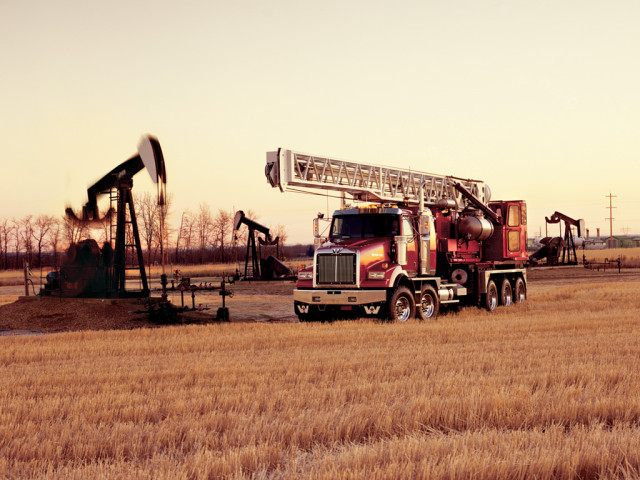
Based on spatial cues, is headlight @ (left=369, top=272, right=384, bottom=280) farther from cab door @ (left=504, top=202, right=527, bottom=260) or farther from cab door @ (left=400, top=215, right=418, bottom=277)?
cab door @ (left=504, top=202, right=527, bottom=260)

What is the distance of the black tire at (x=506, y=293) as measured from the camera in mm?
24797

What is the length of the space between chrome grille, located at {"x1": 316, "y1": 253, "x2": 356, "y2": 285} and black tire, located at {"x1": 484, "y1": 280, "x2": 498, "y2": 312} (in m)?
6.63

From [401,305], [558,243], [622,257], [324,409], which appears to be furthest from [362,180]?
[622,257]

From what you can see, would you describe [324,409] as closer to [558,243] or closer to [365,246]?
[365,246]

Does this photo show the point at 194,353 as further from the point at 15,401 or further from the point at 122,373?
the point at 15,401

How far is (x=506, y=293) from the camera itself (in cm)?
2534

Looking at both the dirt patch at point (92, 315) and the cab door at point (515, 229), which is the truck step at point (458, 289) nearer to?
the cab door at point (515, 229)

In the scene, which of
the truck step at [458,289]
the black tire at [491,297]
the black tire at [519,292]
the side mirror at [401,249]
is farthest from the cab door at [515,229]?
the side mirror at [401,249]

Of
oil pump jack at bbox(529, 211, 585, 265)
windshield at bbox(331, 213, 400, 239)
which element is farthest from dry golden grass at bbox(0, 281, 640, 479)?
oil pump jack at bbox(529, 211, 585, 265)

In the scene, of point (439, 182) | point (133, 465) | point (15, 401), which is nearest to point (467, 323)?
point (439, 182)

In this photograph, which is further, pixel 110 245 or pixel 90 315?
pixel 110 245

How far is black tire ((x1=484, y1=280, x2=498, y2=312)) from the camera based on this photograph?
23.3 meters

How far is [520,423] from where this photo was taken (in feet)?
23.1

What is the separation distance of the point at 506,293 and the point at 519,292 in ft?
4.01
